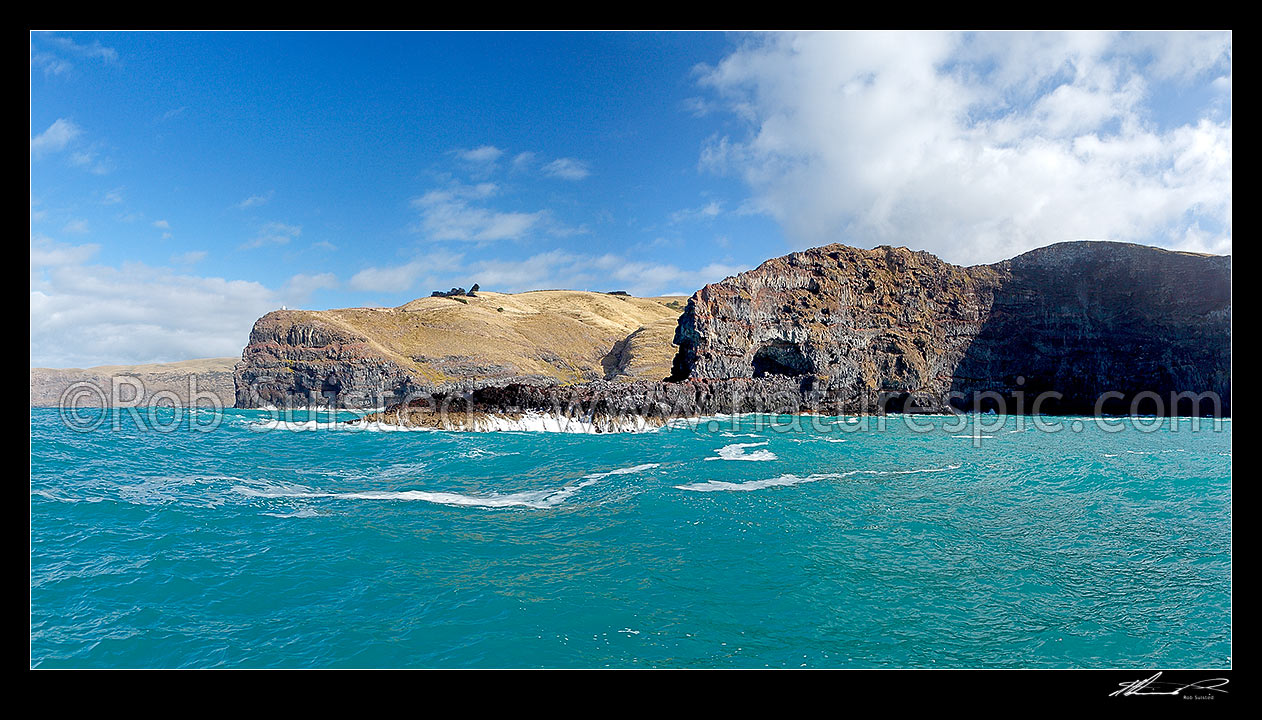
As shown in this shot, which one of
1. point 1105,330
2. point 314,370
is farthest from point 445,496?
point 314,370

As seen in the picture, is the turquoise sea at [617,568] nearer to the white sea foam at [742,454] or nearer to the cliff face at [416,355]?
the white sea foam at [742,454]

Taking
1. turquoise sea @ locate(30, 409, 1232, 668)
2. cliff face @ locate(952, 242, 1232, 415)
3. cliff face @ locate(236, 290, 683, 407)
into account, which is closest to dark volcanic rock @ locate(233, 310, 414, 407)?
cliff face @ locate(236, 290, 683, 407)

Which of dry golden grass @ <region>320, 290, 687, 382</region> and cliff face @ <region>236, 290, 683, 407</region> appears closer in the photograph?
cliff face @ <region>236, 290, 683, 407</region>

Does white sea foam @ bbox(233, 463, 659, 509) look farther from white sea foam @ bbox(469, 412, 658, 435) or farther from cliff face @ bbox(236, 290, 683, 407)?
cliff face @ bbox(236, 290, 683, 407)
